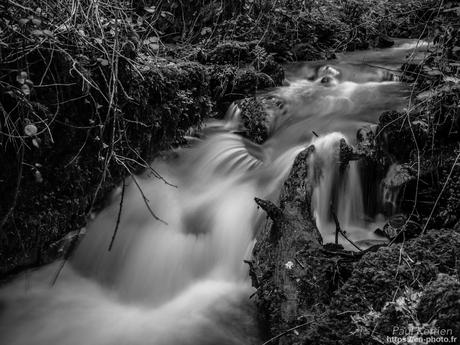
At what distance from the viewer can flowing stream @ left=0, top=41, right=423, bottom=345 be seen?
10.5 feet

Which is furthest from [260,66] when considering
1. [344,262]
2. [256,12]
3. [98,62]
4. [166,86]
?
[344,262]

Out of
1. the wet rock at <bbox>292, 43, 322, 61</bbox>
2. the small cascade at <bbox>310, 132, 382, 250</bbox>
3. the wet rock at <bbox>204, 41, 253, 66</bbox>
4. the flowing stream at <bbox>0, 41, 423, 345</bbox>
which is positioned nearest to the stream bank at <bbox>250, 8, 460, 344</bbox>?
the small cascade at <bbox>310, 132, 382, 250</bbox>

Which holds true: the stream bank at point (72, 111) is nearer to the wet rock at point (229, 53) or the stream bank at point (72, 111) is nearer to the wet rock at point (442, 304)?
the wet rock at point (229, 53)

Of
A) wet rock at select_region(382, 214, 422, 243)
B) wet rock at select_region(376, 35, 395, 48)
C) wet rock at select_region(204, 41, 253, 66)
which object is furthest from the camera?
wet rock at select_region(376, 35, 395, 48)

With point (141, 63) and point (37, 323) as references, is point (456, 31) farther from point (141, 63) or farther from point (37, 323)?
point (37, 323)

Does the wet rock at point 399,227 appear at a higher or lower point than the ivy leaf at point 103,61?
lower

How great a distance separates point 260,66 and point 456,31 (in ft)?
12.5

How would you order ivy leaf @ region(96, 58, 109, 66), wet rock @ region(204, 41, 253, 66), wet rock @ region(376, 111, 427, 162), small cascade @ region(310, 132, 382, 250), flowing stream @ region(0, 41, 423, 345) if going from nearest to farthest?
1. ivy leaf @ region(96, 58, 109, 66)
2. flowing stream @ region(0, 41, 423, 345)
3. wet rock @ region(376, 111, 427, 162)
4. small cascade @ region(310, 132, 382, 250)
5. wet rock @ region(204, 41, 253, 66)

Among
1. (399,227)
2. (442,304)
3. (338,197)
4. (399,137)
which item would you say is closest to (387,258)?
(442,304)

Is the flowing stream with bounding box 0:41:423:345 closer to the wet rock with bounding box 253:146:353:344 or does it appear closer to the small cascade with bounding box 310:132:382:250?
the small cascade with bounding box 310:132:382:250

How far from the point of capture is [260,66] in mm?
7406

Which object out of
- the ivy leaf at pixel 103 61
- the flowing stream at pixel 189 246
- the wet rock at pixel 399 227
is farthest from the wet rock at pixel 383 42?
the ivy leaf at pixel 103 61

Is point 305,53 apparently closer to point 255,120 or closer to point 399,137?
point 255,120

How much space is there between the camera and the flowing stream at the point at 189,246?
3.19 meters
